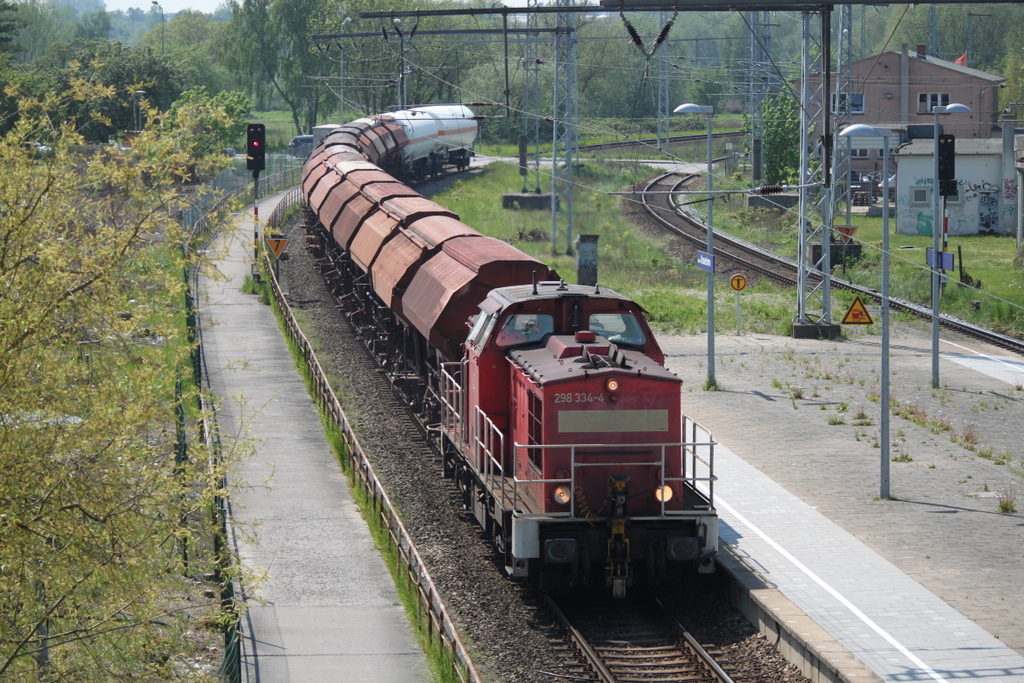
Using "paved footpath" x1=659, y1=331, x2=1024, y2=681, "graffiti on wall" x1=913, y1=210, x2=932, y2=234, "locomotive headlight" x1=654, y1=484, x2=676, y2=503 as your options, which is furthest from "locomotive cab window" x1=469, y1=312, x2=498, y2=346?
"graffiti on wall" x1=913, y1=210, x2=932, y2=234

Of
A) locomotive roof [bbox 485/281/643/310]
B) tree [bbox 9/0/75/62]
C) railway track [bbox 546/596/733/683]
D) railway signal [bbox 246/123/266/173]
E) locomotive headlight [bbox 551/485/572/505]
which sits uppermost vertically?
tree [bbox 9/0/75/62]

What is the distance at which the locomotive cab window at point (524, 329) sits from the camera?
1552 centimetres

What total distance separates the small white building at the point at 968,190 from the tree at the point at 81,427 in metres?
44.2

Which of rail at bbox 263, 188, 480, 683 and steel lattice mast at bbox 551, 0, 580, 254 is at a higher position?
steel lattice mast at bbox 551, 0, 580, 254

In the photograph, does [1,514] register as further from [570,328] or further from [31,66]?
[31,66]

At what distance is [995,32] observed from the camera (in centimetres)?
10094

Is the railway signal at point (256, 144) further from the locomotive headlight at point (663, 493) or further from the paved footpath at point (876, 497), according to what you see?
the locomotive headlight at point (663, 493)

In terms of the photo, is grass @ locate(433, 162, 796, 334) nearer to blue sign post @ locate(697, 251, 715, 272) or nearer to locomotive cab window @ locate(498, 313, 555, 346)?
blue sign post @ locate(697, 251, 715, 272)

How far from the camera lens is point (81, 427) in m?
8.77

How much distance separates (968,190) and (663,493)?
41269 mm

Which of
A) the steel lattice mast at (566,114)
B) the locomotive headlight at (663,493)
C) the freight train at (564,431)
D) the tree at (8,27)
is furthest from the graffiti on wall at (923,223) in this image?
the tree at (8,27)

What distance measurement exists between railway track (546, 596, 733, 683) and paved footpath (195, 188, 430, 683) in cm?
182

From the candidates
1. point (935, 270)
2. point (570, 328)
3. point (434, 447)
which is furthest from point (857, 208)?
point (570, 328)

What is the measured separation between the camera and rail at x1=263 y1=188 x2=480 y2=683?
39.6ft
